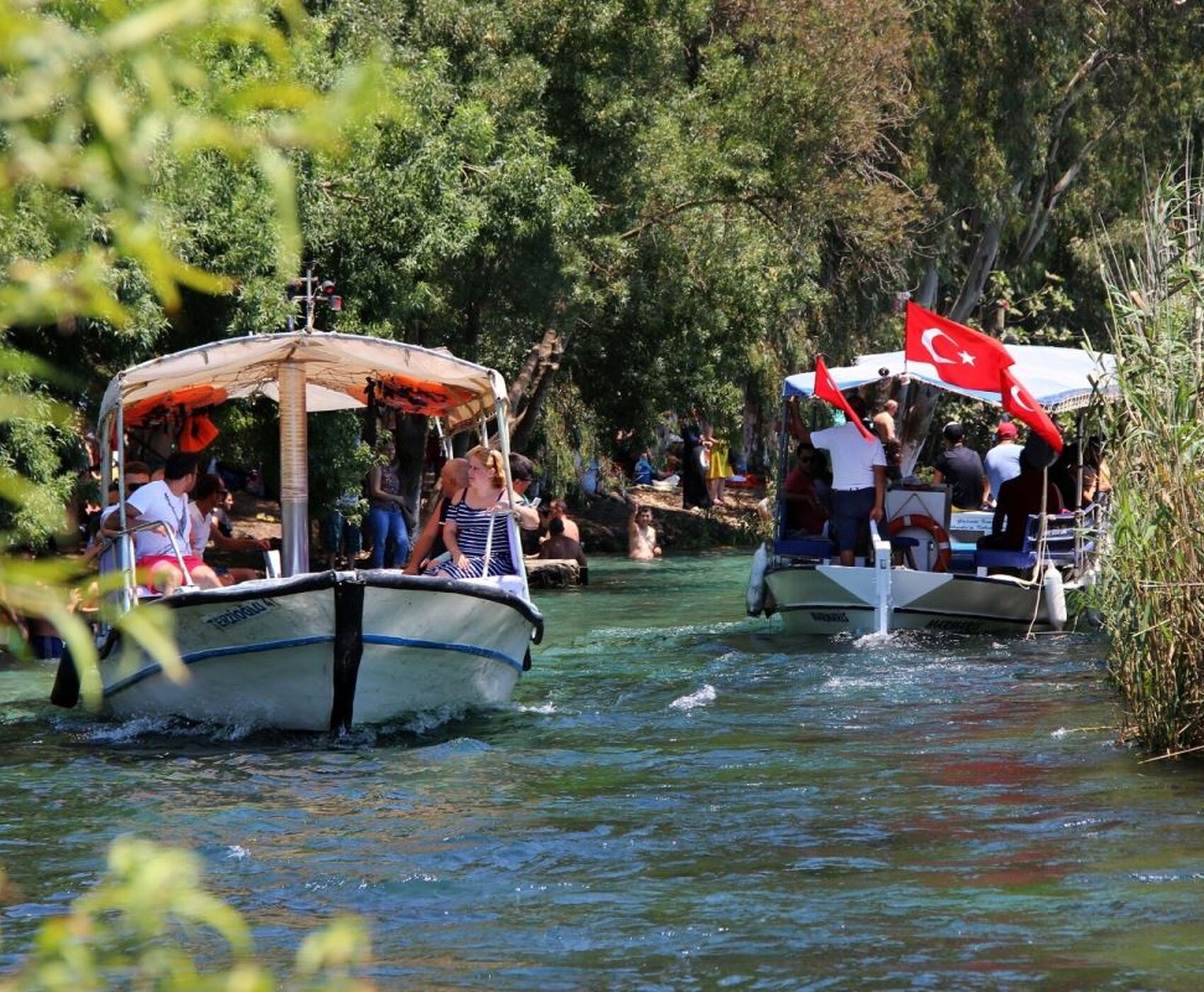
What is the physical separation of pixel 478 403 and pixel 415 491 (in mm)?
11994

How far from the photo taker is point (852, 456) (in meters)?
16.8

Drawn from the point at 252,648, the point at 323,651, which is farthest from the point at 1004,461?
the point at 252,648

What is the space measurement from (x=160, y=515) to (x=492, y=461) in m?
2.38

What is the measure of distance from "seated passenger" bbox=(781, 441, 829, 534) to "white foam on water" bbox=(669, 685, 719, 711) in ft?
16.0

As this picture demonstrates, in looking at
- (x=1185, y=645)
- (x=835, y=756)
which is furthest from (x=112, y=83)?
(x=835, y=756)

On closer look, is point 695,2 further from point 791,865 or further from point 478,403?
point 791,865

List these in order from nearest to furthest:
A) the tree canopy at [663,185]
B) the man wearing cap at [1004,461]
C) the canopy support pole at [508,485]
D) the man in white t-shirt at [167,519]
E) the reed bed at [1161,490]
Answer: the reed bed at [1161,490]
the man in white t-shirt at [167,519]
the canopy support pole at [508,485]
the tree canopy at [663,185]
the man wearing cap at [1004,461]

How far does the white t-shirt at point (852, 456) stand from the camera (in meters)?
16.7

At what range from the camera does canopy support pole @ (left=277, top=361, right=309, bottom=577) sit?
13.2 metres

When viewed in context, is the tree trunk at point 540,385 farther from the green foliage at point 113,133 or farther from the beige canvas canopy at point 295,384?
the green foliage at point 113,133

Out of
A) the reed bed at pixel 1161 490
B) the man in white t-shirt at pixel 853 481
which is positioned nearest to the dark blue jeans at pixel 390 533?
the man in white t-shirt at pixel 853 481

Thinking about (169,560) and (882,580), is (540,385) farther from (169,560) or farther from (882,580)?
(169,560)

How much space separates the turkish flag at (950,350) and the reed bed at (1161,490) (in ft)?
18.1

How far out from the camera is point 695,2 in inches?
1019
